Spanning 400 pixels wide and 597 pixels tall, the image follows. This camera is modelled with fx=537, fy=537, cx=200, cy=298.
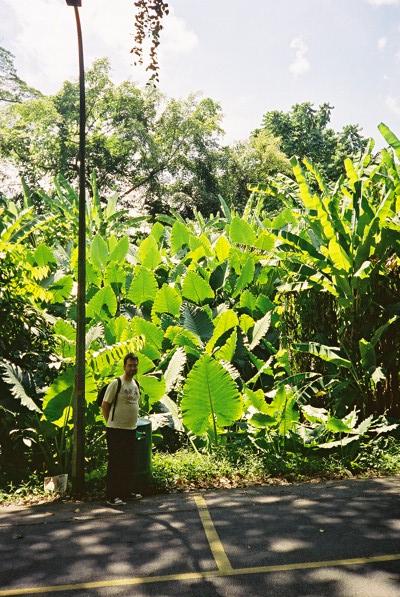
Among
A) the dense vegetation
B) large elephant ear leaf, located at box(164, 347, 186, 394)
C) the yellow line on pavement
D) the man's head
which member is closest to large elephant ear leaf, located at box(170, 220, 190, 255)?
the dense vegetation

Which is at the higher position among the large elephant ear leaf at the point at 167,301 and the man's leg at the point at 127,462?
the large elephant ear leaf at the point at 167,301

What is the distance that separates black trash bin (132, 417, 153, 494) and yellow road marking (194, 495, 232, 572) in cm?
59

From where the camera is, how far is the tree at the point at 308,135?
43.1m

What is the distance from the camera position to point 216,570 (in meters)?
3.64

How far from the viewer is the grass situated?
560 centimetres

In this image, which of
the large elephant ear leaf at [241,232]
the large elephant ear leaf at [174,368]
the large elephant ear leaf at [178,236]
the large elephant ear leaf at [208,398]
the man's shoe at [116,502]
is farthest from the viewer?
the large elephant ear leaf at [178,236]

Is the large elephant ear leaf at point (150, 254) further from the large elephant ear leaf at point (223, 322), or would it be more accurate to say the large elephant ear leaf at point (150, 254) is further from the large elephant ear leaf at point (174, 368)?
the large elephant ear leaf at point (174, 368)

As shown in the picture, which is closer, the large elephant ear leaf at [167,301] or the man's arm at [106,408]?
the man's arm at [106,408]

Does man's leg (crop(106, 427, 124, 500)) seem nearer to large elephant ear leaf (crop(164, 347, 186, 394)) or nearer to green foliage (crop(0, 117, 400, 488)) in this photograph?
green foliage (crop(0, 117, 400, 488))

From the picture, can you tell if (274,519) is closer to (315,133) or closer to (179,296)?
(179,296)

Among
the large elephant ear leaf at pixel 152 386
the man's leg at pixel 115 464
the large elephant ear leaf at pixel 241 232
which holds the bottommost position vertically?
the man's leg at pixel 115 464

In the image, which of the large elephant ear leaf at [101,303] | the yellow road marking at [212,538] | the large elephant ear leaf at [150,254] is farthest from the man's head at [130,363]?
the large elephant ear leaf at [150,254]

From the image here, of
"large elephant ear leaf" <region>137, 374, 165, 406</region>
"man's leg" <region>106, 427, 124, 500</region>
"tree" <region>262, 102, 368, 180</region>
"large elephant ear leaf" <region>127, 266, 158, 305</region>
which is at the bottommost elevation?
"man's leg" <region>106, 427, 124, 500</region>

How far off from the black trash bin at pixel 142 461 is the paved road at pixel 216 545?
237 mm
